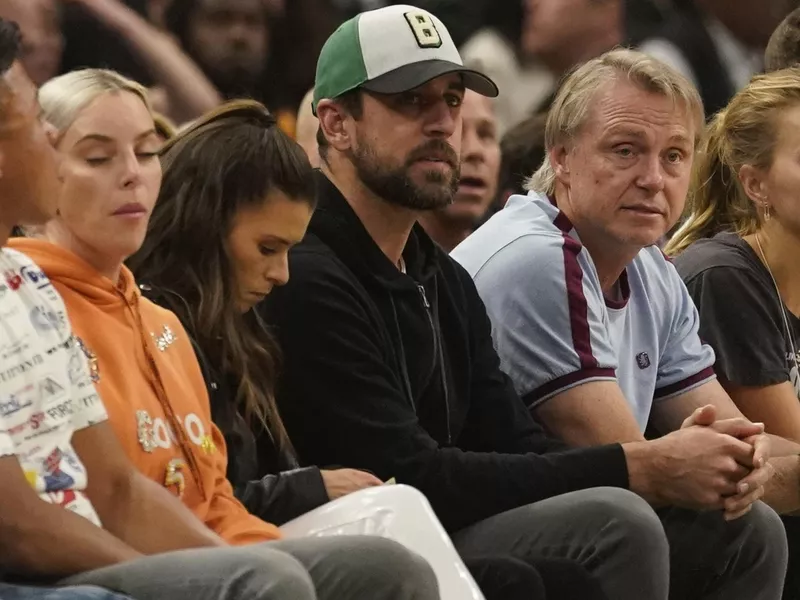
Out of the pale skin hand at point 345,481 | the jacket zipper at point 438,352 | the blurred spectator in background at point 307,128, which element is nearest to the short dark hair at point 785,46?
the blurred spectator in background at point 307,128

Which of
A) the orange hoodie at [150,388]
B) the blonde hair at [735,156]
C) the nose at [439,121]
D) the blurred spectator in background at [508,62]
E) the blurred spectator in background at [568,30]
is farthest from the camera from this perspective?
the blurred spectator in background at [568,30]

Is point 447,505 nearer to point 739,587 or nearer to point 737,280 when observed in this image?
point 739,587

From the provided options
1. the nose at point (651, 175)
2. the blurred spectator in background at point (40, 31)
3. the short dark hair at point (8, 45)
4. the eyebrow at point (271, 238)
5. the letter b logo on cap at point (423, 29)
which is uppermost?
the short dark hair at point (8, 45)

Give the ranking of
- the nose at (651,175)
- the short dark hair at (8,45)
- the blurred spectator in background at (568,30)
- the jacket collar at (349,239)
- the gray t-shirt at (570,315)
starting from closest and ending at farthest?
the short dark hair at (8,45), the jacket collar at (349,239), the gray t-shirt at (570,315), the nose at (651,175), the blurred spectator in background at (568,30)

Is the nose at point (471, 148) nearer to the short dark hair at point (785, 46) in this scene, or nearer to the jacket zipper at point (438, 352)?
the short dark hair at point (785, 46)

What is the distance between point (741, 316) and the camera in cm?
302

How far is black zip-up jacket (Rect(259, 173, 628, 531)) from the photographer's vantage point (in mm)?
2309

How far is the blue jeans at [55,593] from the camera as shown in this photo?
153 cm

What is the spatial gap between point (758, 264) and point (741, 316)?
0.14 meters

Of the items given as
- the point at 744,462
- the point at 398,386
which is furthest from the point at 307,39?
the point at 744,462

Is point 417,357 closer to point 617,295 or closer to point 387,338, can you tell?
point 387,338

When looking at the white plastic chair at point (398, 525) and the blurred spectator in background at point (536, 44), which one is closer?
the white plastic chair at point (398, 525)

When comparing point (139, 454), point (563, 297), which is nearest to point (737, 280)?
point (563, 297)

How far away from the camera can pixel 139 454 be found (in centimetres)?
191
